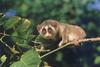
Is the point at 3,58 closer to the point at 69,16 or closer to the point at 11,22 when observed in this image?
the point at 11,22

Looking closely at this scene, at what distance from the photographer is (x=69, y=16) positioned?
17531 mm

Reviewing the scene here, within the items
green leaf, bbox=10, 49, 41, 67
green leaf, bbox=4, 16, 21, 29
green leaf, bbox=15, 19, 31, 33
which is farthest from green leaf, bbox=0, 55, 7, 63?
green leaf, bbox=15, 19, 31, 33

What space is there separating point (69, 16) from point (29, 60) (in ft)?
45.5

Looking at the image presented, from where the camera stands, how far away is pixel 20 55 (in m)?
3.79

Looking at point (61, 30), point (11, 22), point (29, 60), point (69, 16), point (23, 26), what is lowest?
point (69, 16)

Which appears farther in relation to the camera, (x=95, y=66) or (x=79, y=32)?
(x=95, y=66)

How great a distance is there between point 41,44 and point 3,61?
2.59ft

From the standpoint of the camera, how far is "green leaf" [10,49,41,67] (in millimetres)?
3650

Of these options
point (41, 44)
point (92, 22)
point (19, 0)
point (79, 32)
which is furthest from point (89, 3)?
point (41, 44)

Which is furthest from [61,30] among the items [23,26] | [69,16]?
[69,16]

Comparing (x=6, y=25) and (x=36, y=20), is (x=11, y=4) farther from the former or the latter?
(x=6, y=25)

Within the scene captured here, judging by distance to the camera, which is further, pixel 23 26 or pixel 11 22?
pixel 23 26

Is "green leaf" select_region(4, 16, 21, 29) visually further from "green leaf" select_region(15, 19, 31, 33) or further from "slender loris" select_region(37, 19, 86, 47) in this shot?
"slender loris" select_region(37, 19, 86, 47)

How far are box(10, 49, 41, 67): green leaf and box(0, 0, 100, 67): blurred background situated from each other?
41.1ft
